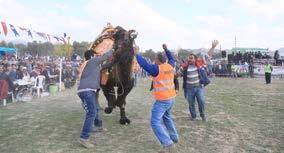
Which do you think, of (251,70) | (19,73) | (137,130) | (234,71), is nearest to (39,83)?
(19,73)

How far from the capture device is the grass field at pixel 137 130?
8000 mm

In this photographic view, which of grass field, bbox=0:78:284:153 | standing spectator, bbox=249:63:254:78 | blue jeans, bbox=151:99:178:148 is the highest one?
standing spectator, bbox=249:63:254:78

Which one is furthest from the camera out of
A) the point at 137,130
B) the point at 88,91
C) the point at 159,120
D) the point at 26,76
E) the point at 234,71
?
the point at 234,71

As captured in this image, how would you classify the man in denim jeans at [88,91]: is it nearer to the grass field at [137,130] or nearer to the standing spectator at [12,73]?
the grass field at [137,130]

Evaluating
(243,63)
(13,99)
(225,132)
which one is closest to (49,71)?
(13,99)

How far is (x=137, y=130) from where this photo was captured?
9250 millimetres

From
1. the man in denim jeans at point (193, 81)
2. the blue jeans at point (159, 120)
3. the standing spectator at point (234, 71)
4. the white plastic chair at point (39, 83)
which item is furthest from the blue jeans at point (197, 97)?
the standing spectator at point (234, 71)

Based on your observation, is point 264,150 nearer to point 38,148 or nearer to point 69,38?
point 38,148

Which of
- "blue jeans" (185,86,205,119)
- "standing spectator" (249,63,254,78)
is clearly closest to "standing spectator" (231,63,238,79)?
"standing spectator" (249,63,254,78)

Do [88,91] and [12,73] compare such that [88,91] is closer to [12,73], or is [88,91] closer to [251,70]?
[12,73]

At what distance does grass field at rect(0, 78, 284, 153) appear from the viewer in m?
8.00

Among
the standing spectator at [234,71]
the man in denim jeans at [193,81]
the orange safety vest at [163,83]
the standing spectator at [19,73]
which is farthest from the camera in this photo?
the standing spectator at [234,71]

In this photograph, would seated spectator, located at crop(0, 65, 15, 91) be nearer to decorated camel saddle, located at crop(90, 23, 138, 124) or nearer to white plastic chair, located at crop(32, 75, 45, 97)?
white plastic chair, located at crop(32, 75, 45, 97)

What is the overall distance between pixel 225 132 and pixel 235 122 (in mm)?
1386
